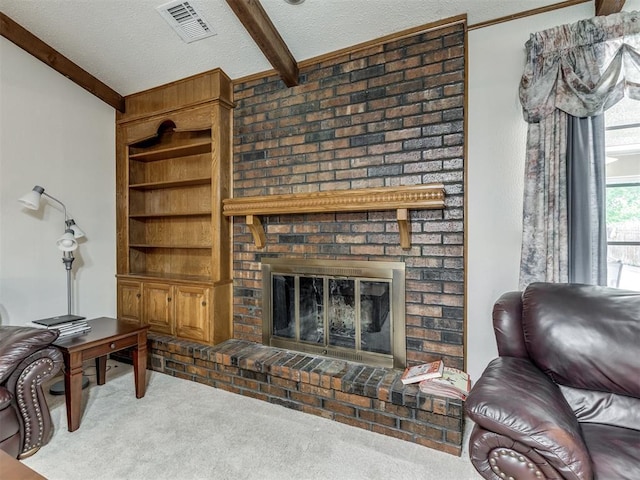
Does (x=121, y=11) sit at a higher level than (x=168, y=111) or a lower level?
higher

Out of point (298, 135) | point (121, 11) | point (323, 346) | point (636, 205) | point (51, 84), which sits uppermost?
point (121, 11)

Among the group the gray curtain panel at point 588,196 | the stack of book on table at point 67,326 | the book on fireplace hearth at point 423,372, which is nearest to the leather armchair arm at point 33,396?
the stack of book on table at point 67,326

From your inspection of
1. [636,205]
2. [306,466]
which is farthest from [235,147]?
[636,205]

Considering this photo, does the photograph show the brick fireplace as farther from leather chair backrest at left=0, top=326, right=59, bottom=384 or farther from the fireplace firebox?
leather chair backrest at left=0, top=326, right=59, bottom=384

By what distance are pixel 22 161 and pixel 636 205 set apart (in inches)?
163

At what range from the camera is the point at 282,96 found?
256 cm

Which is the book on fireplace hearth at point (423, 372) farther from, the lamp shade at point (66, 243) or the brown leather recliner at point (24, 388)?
the lamp shade at point (66, 243)

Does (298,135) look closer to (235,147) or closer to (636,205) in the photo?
(235,147)

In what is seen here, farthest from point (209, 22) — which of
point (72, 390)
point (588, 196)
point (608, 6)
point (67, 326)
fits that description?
point (588, 196)

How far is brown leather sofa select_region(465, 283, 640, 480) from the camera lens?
3.35 feet

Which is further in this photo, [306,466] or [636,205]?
[636,205]

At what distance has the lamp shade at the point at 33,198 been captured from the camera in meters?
2.35

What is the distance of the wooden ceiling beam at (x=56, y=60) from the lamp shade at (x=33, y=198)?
1.04m

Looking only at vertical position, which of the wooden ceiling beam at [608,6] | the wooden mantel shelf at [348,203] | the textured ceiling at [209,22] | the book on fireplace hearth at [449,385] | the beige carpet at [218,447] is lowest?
the beige carpet at [218,447]
